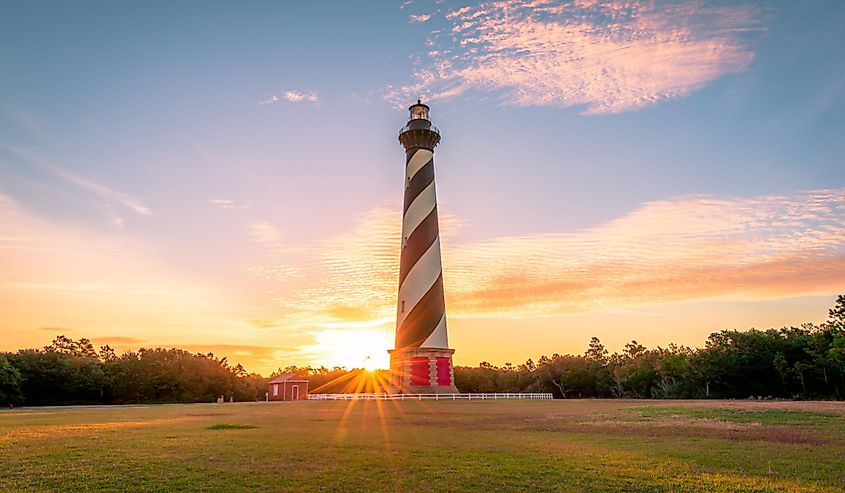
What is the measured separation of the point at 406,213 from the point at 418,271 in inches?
188

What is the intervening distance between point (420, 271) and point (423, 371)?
23.4 feet

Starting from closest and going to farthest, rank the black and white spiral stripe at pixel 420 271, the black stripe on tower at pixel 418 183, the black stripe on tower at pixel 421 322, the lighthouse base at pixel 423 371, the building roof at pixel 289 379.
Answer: the lighthouse base at pixel 423 371 < the black stripe on tower at pixel 421 322 < the black and white spiral stripe at pixel 420 271 < the black stripe on tower at pixel 418 183 < the building roof at pixel 289 379

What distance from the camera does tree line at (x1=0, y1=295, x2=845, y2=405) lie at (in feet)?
133

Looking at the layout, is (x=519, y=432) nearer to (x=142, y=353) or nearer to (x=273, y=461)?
(x=273, y=461)

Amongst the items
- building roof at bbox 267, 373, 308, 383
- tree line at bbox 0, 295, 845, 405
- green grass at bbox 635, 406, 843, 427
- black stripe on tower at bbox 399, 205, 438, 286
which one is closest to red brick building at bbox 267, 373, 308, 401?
building roof at bbox 267, 373, 308, 383

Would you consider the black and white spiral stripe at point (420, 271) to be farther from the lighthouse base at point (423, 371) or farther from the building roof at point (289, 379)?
the building roof at point (289, 379)

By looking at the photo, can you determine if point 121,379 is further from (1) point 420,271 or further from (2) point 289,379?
(1) point 420,271

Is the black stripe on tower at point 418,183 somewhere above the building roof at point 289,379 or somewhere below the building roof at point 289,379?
above

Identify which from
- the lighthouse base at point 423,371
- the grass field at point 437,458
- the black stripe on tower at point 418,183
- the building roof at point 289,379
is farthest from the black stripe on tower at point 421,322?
the grass field at point 437,458

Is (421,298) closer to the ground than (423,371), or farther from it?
farther from it

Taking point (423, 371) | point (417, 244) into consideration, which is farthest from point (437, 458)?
point (417, 244)

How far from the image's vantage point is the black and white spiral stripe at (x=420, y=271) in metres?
39.5

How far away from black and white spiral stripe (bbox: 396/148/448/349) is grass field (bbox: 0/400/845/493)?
71.7 ft

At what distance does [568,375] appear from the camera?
187 ft
